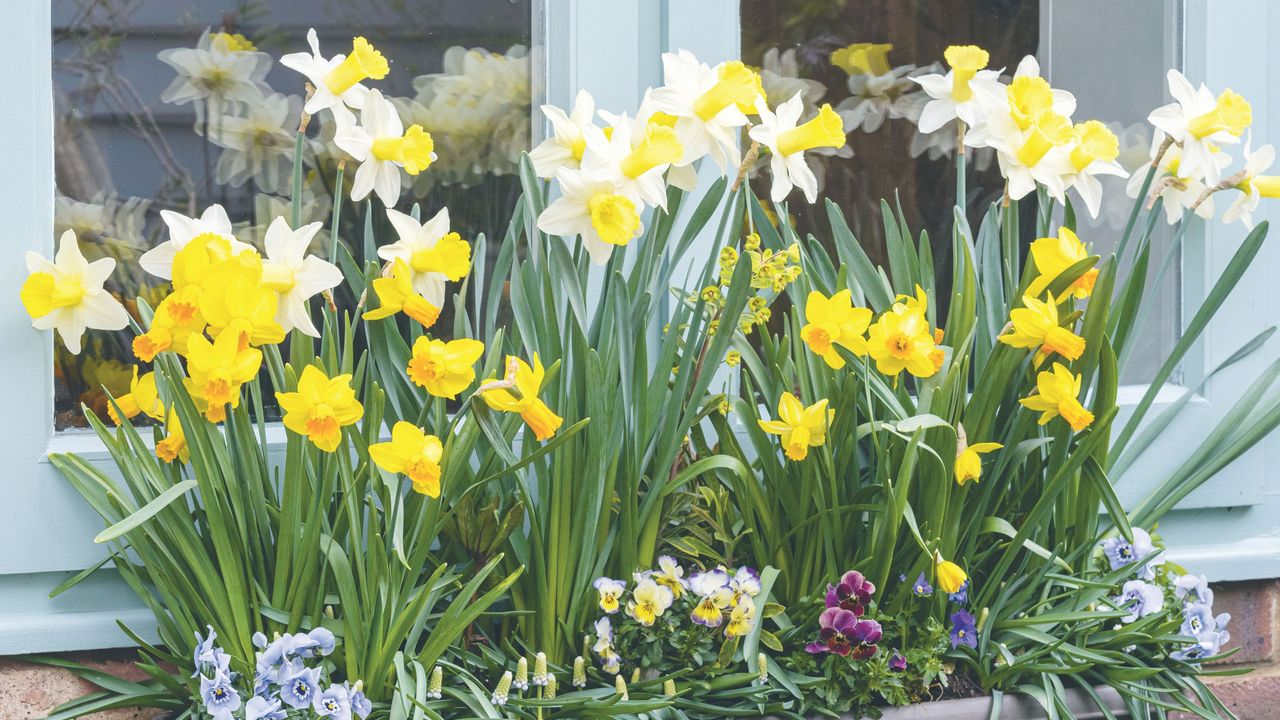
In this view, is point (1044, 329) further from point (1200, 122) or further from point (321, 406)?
point (321, 406)

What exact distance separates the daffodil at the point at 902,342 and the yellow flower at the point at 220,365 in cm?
63

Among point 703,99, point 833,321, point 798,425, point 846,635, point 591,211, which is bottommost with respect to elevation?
point 846,635

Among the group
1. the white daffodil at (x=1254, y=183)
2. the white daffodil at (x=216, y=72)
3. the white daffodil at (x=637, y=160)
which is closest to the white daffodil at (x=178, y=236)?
the white daffodil at (x=216, y=72)

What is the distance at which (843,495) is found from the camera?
1233mm

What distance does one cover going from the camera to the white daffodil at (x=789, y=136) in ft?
3.62

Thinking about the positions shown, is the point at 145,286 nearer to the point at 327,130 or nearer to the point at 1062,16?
the point at 327,130

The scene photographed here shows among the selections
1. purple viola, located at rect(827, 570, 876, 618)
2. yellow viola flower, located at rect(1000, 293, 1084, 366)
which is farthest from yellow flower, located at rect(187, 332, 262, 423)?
yellow viola flower, located at rect(1000, 293, 1084, 366)

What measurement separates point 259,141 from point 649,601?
0.71m

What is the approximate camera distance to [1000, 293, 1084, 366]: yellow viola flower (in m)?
1.13

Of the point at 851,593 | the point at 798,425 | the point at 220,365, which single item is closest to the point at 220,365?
the point at 220,365

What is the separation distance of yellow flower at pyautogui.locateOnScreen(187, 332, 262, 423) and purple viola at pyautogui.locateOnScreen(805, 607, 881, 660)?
0.66 metres

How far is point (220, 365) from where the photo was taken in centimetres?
97

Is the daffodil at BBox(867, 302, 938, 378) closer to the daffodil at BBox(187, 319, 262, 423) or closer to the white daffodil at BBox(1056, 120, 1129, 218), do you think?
the white daffodil at BBox(1056, 120, 1129, 218)

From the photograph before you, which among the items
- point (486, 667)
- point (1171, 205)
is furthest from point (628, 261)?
point (1171, 205)
